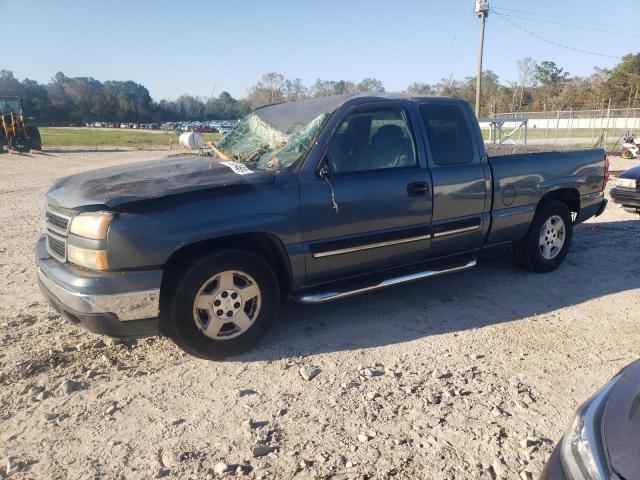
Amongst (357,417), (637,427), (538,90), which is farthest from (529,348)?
(538,90)

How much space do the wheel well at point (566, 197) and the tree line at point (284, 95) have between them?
99.4ft

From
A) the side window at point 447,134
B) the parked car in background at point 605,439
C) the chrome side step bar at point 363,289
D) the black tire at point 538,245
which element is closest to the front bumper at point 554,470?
the parked car in background at point 605,439

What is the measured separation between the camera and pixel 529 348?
371 centimetres

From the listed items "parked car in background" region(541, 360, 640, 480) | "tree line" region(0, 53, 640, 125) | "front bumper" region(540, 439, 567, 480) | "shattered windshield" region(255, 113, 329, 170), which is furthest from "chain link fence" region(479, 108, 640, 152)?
"front bumper" region(540, 439, 567, 480)

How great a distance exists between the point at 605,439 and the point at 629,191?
7.42 m

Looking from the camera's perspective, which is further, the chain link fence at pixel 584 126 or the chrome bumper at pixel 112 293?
the chain link fence at pixel 584 126

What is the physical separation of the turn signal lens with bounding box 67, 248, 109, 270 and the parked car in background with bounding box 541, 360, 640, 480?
263 centimetres

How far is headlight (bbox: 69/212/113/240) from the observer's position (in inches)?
118

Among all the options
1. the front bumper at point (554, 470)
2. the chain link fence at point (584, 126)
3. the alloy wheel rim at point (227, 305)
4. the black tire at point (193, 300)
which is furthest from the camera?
the chain link fence at point (584, 126)

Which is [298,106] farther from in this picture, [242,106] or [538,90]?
[242,106]

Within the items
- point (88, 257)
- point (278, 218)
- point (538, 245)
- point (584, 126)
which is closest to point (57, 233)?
point (88, 257)

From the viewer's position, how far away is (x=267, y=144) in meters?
4.15

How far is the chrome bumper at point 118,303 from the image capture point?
3.04m

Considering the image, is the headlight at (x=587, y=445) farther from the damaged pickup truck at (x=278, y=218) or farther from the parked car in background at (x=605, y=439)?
the damaged pickup truck at (x=278, y=218)
